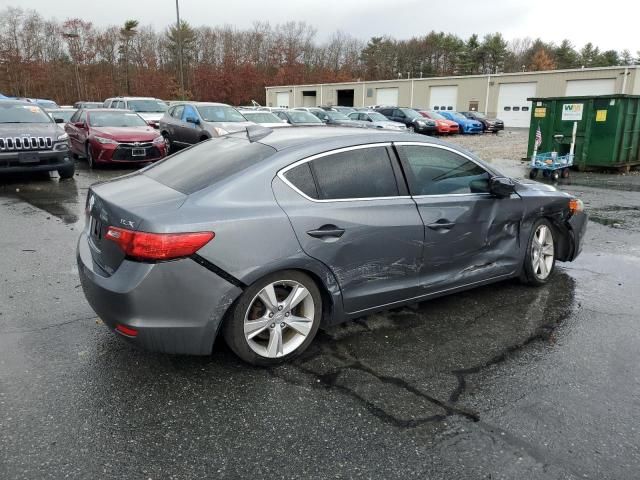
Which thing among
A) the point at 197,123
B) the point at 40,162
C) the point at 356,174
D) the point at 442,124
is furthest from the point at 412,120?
the point at 356,174

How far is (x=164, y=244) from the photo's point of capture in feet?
9.30

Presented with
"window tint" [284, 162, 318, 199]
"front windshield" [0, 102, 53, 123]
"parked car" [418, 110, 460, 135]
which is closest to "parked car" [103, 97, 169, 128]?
"front windshield" [0, 102, 53, 123]

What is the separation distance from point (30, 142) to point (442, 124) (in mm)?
23973

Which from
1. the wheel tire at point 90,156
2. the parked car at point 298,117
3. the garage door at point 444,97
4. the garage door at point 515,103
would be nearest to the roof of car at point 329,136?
the wheel tire at point 90,156

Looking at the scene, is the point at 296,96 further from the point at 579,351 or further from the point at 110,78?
the point at 579,351

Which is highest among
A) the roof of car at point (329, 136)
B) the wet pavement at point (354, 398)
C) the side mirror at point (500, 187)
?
the roof of car at point (329, 136)

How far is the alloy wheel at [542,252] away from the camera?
481 centimetres

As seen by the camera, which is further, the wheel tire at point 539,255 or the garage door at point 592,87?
the garage door at point 592,87

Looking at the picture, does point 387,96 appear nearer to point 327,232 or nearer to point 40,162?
point 40,162

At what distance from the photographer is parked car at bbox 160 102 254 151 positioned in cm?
1391

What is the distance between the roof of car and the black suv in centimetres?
807

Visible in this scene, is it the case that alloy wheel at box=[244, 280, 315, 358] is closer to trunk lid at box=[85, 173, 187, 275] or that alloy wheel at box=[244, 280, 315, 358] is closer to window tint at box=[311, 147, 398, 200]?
window tint at box=[311, 147, 398, 200]

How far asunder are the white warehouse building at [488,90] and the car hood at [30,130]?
117 ft

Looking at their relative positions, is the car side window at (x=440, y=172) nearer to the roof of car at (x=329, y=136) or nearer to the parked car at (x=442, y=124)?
the roof of car at (x=329, y=136)
